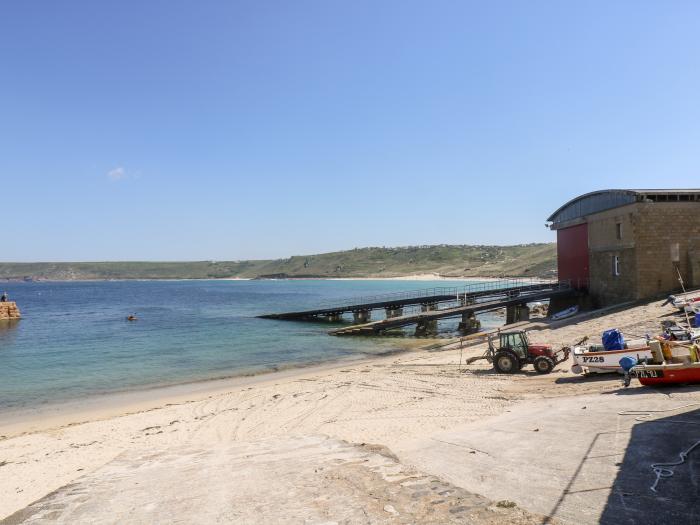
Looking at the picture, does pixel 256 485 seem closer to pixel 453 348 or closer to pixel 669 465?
pixel 669 465

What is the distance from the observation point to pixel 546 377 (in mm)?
16641

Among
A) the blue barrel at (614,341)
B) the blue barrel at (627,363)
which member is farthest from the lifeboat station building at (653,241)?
the blue barrel at (627,363)

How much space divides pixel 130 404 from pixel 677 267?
28.4m

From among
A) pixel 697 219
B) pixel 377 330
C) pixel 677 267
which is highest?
pixel 697 219

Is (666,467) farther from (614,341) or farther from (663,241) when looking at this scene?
(663,241)

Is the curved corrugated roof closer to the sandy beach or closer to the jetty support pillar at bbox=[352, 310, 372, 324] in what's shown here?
the sandy beach

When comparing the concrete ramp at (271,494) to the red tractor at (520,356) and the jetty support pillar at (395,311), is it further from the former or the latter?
the jetty support pillar at (395,311)

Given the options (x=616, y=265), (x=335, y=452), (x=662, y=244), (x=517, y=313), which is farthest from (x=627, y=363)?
(x=517, y=313)

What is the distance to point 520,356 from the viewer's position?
17969mm

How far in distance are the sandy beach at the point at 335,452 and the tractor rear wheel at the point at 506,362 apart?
2.38ft

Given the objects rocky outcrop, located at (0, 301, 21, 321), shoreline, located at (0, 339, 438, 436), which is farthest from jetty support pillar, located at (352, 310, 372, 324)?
rocky outcrop, located at (0, 301, 21, 321)

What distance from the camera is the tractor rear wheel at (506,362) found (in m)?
17.8

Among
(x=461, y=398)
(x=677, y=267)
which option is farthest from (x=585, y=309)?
(x=461, y=398)

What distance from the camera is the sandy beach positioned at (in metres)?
6.79
